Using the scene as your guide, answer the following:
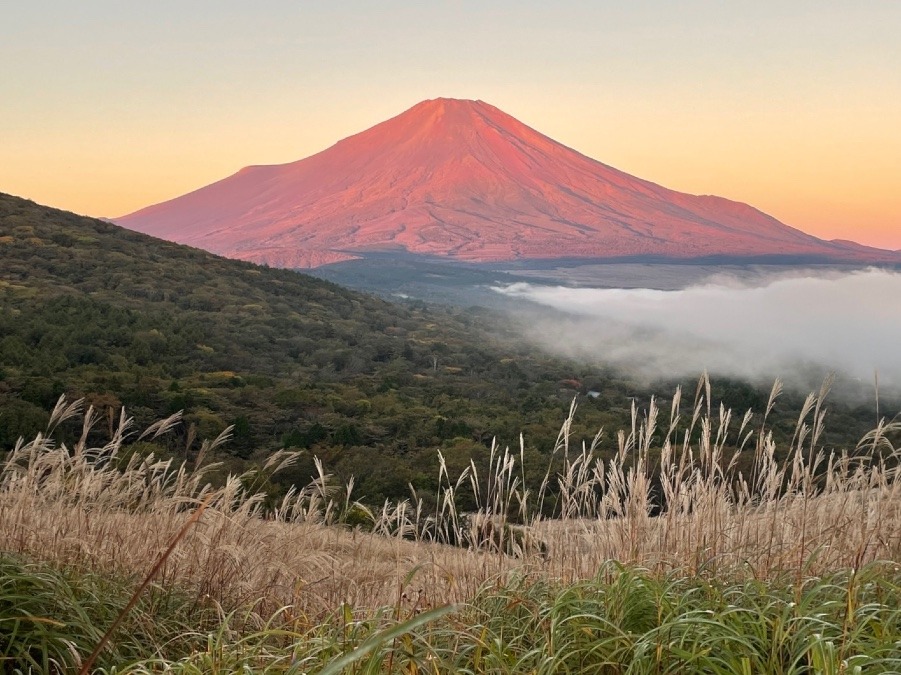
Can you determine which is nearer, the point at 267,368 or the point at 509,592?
the point at 509,592

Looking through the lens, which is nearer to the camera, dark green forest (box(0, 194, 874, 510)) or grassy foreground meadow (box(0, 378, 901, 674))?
grassy foreground meadow (box(0, 378, 901, 674))

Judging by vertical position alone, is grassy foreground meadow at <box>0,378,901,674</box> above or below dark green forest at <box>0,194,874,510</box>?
above

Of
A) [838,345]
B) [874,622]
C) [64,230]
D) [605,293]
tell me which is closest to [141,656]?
[874,622]

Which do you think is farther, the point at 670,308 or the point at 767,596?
the point at 670,308

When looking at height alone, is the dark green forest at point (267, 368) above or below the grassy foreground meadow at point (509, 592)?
below

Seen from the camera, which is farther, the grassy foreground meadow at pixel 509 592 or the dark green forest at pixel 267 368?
the dark green forest at pixel 267 368

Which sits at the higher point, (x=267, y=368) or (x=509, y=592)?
(x=509, y=592)

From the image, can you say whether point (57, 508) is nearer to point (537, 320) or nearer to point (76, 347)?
point (76, 347)

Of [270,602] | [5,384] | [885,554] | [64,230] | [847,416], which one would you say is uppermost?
[64,230]
